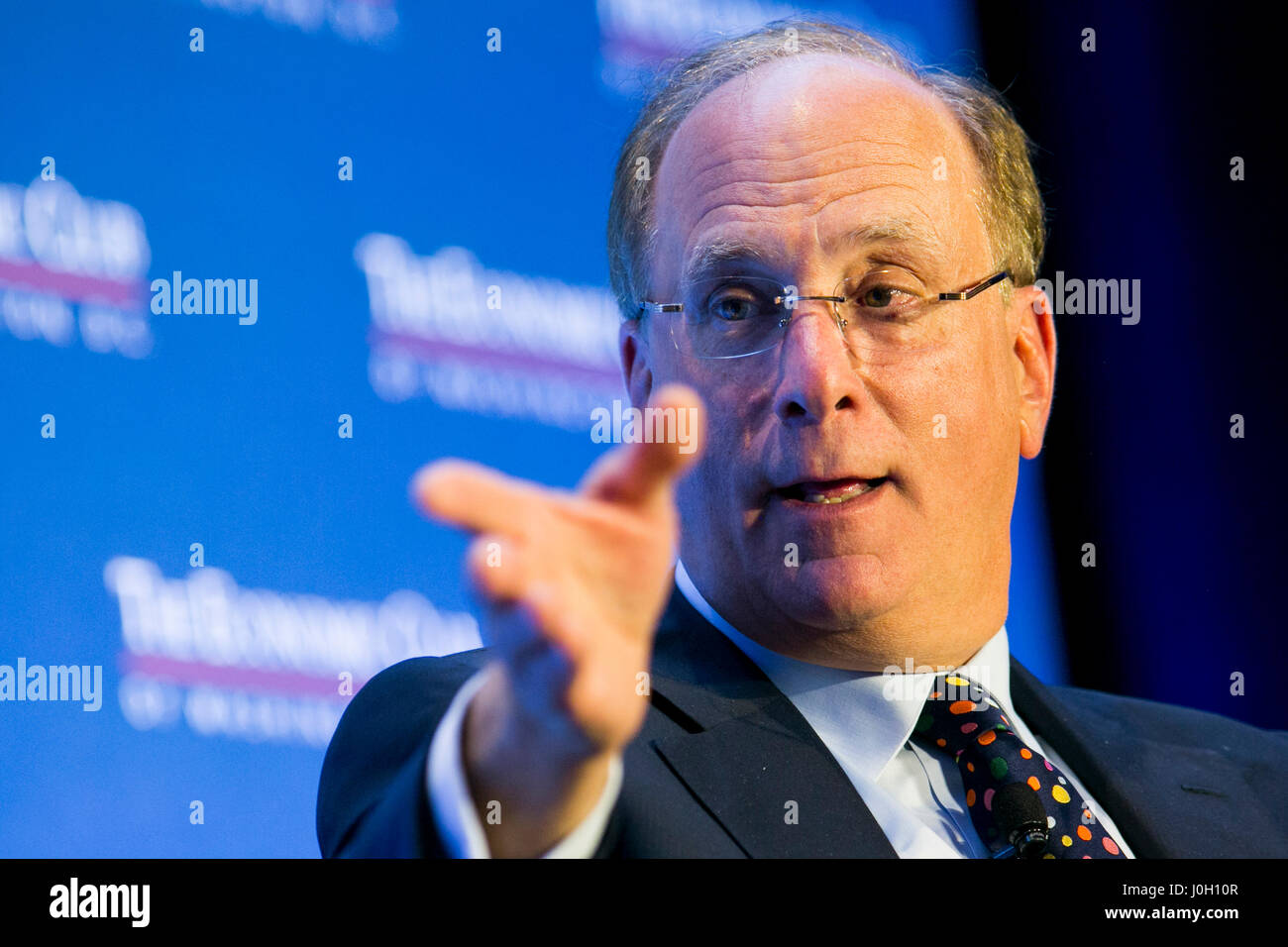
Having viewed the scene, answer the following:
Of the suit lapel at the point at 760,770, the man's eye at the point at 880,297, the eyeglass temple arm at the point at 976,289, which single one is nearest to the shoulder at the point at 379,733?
the suit lapel at the point at 760,770

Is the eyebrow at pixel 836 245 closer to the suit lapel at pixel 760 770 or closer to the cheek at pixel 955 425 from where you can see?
the cheek at pixel 955 425

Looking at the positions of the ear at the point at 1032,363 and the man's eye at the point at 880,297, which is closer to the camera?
the man's eye at the point at 880,297

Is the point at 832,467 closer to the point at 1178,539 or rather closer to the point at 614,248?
the point at 614,248

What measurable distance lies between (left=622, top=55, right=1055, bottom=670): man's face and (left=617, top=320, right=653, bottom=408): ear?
0.01 metres

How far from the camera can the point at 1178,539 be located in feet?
7.74

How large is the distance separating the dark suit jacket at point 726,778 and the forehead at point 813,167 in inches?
22.2

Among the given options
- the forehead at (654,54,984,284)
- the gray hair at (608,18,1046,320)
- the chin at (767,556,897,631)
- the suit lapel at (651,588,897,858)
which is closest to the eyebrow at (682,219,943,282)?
the forehead at (654,54,984,284)

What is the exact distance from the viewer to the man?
1621 mm

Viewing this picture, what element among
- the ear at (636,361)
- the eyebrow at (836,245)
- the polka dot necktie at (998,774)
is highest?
the eyebrow at (836,245)

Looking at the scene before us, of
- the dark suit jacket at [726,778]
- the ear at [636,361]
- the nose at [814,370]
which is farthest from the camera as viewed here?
the ear at [636,361]

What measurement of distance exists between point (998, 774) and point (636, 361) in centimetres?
84

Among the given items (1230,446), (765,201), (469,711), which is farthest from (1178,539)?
(469,711)

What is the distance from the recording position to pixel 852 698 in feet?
5.77

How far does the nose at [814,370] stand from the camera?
68.2 inches
